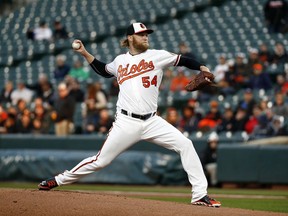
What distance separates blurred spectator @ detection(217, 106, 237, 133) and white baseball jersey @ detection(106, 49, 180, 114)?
736cm

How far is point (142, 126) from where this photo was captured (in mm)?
7699

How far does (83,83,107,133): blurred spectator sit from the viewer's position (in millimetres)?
16484

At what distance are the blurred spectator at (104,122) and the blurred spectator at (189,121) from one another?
4.93ft

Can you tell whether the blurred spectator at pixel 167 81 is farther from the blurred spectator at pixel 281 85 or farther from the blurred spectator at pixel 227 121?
the blurred spectator at pixel 281 85

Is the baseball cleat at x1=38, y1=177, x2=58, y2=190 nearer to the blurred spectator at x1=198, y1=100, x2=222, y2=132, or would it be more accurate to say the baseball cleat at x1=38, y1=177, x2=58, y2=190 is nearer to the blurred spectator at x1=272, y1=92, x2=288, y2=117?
the blurred spectator at x1=272, y1=92, x2=288, y2=117

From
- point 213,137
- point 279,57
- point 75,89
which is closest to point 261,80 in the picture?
point 279,57

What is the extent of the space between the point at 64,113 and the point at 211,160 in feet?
11.9

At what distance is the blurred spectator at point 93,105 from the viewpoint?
1648 centimetres

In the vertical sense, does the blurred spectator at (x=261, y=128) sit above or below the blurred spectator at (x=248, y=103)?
below

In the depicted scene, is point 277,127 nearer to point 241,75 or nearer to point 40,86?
point 241,75

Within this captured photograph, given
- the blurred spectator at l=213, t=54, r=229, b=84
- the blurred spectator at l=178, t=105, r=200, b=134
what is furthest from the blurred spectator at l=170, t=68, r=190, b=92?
the blurred spectator at l=178, t=105, r=200, b=134

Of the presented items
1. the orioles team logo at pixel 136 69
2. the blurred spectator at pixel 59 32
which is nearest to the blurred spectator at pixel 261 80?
the blurred spectator at pixel 59 32

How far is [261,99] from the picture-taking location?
1596 cm

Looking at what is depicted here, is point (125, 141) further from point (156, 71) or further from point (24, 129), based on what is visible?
point (24, 129)
